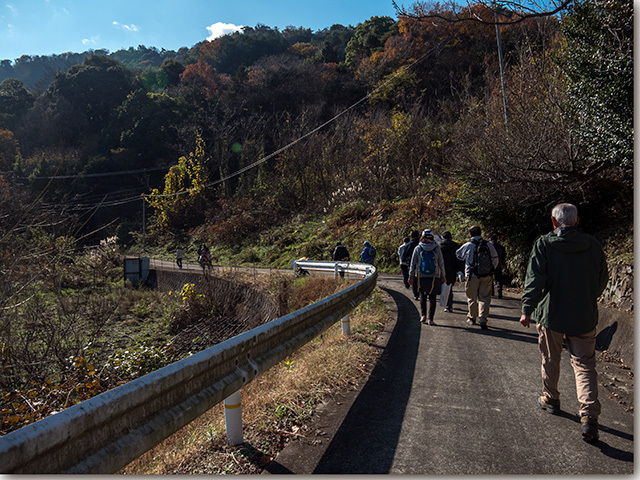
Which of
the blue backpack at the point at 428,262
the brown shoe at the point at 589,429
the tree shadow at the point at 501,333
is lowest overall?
the tree shadow at the point at 501,333

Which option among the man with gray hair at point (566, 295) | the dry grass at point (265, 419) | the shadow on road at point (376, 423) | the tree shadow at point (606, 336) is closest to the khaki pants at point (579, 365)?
the man with gray hair at point (566, 295)

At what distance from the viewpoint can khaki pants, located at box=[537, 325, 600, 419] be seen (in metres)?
3.57

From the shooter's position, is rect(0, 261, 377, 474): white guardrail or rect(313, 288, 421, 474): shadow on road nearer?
rect(0, 261, 377, 474): white guardrail

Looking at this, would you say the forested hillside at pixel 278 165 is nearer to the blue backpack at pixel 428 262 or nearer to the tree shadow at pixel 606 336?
the tree shadow at pixel 606 336

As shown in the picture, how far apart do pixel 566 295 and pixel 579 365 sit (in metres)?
0.60

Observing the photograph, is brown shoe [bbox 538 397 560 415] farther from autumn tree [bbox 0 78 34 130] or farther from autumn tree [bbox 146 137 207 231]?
autumn tree [bbox 0 78 34 130]

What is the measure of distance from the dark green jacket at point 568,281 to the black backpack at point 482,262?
13.6ft

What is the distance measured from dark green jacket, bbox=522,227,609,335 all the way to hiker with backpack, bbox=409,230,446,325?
4353 mm

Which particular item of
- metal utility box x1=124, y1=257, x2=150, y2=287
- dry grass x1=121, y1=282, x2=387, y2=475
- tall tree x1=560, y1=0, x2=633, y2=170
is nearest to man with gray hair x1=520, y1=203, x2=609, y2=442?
dry grass x1=121, y1=282, x2=387, y2=475

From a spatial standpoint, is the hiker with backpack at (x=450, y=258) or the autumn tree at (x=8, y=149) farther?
the autumn tree at (x=8, y=149)

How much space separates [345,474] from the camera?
9.64ft

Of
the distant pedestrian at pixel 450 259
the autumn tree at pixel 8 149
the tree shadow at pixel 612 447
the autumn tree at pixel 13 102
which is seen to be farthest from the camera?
the autumn tree at pixel 13 102

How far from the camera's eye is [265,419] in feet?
12.3

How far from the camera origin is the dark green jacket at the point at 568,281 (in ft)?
12.7
